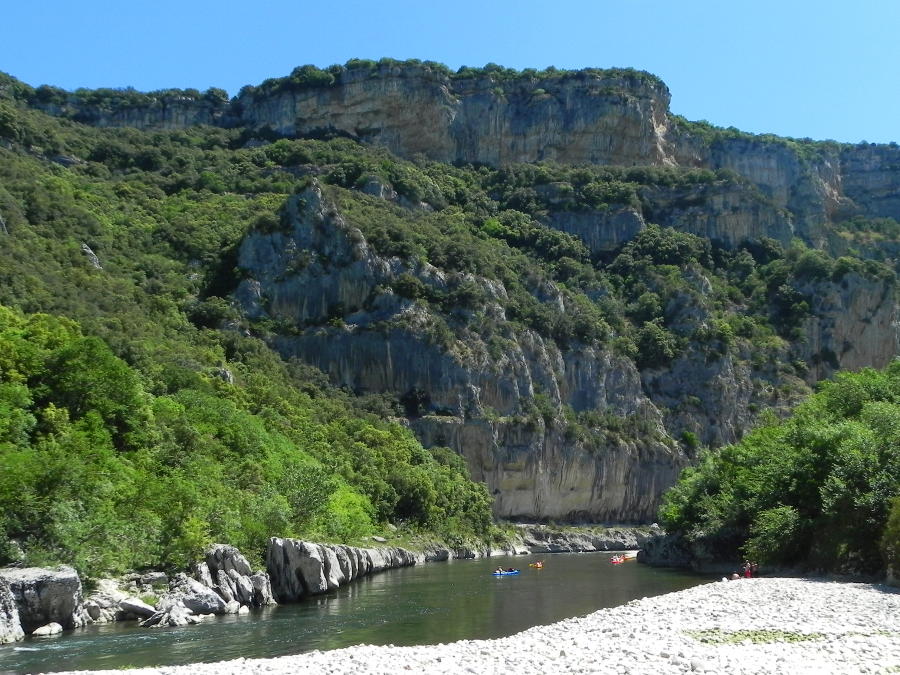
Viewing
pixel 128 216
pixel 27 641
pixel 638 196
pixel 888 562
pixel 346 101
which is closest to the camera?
pixel 27 641

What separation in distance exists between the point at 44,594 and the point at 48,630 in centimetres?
119

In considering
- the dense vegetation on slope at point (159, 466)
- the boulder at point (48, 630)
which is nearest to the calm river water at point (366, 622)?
the boulder at point (48, 630)

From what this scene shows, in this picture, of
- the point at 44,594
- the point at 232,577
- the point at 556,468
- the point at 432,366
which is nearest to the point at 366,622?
the point at 232,577

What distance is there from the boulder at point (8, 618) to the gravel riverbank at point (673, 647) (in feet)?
27.7

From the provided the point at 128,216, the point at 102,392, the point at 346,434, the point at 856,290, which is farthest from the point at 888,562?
the point at 856,290

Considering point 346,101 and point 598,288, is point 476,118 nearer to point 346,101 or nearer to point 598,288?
point 346,101

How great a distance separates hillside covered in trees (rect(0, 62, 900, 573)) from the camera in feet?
167

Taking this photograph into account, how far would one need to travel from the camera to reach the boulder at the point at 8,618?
1163 inches

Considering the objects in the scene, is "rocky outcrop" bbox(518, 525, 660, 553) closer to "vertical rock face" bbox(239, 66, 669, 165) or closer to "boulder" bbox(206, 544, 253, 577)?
"boulder" bbox(206, 544, 253, 577)

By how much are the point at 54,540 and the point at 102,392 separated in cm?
1855

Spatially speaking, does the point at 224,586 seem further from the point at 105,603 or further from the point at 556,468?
the point at 556,468

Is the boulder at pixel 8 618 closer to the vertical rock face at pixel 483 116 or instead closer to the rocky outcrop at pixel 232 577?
the rocky outcrop at pixel 232 577

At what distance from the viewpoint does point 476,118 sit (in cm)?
16900

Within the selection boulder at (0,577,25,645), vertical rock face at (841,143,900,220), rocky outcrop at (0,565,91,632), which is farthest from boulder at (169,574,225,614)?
vertical rock face at (841,143,900,220)
